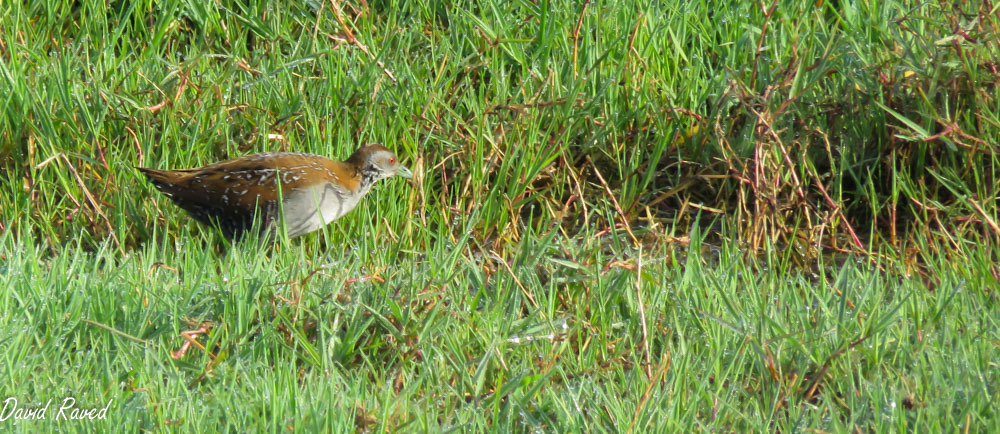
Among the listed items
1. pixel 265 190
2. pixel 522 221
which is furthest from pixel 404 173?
pixel 265 190

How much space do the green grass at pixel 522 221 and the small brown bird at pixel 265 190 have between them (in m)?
0.16

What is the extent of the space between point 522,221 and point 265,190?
135 cm

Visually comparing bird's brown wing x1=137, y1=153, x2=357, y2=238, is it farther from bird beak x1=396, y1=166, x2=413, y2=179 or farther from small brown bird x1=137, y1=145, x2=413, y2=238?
bird beak x1=396, y1=166, x2=413, y2=179

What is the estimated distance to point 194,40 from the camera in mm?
6332

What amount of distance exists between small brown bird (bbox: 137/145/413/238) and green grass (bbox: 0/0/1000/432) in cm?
16

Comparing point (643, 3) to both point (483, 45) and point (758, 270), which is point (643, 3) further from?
point (758, 270)

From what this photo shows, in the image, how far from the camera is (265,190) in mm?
5234

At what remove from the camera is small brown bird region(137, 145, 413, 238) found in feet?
17.2

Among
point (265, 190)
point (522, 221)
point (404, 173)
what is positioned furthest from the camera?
point (522, 221)

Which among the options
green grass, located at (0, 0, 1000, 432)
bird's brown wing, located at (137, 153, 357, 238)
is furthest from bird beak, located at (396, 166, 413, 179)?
bird's brown wing, located at (137, 153, 357, 238)

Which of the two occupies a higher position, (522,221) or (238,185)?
(238,185)

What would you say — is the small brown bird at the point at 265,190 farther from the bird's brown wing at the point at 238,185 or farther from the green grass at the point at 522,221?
the green grass at the point at 522,221

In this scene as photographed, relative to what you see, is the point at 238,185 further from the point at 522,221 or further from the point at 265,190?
the point at 522,221

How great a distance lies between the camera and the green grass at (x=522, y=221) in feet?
12.5
